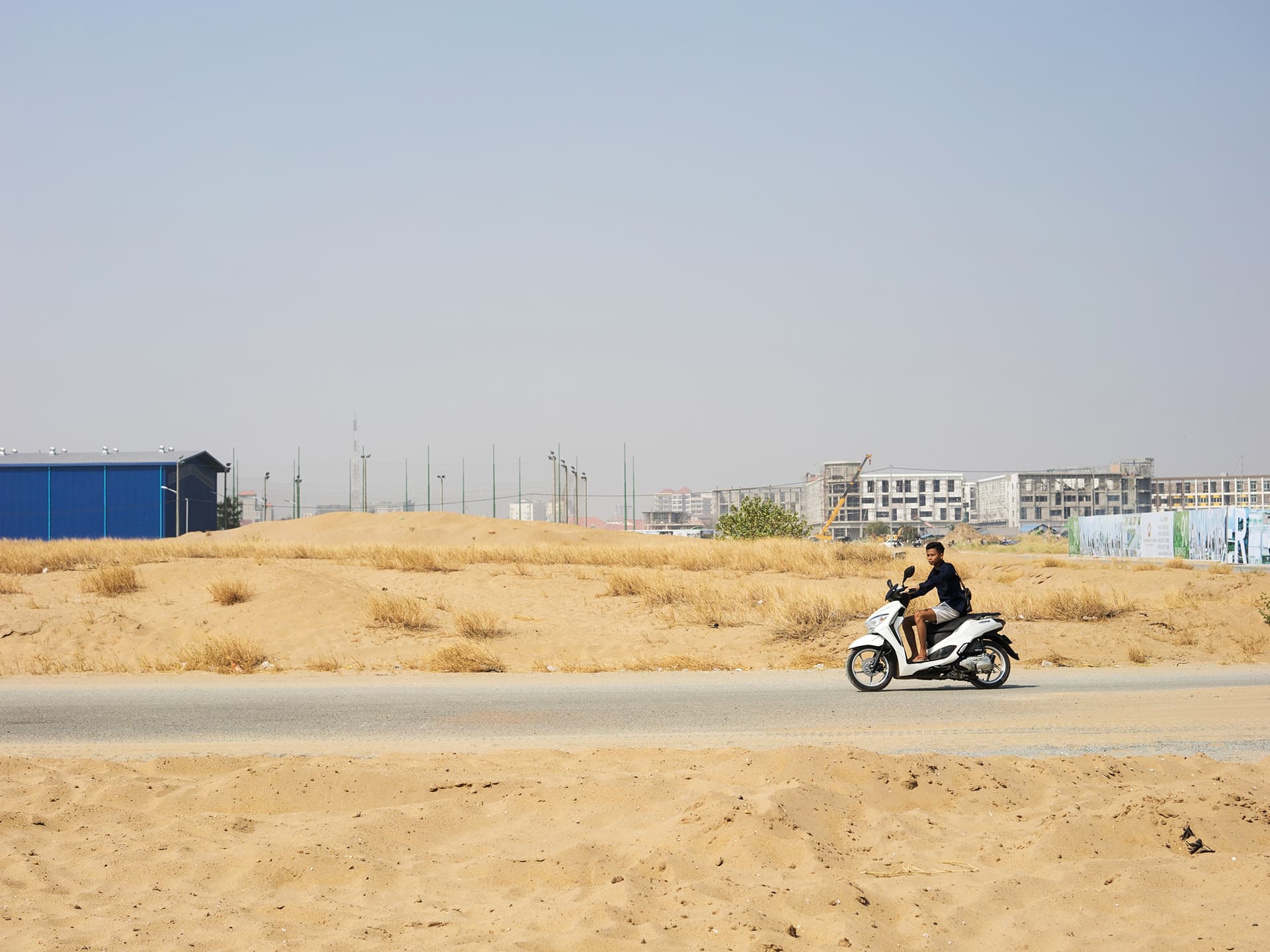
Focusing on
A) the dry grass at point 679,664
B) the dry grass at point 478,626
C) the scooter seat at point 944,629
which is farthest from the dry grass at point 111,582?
the scooter seat at point 944,629

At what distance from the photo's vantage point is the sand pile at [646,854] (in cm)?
491

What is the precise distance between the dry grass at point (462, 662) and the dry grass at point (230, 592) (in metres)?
7.97

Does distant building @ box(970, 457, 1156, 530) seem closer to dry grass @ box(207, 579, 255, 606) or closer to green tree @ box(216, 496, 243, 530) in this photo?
green tree @ box(216, 496, 243, 530)

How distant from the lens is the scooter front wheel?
13.4m

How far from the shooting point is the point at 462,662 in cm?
1639

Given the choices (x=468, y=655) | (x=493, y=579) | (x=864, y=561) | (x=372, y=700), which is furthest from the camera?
(x=864, y=561)

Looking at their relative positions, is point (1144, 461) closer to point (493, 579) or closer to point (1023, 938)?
point (493, 579)

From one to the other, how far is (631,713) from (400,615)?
10331 millimetres

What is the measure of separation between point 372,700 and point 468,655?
3.85 metres

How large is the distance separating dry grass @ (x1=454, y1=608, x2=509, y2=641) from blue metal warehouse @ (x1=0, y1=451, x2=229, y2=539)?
4671 cm

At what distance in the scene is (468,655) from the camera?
54.2 feet

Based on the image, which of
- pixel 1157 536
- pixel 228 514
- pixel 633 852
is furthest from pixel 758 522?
pixel 633 852

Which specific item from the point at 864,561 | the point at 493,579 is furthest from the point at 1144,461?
the point at 493,579

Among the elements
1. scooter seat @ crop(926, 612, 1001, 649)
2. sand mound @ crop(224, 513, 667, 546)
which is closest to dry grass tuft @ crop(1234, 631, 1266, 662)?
scooter seat @ crop(926, 612, 1001, 649)
